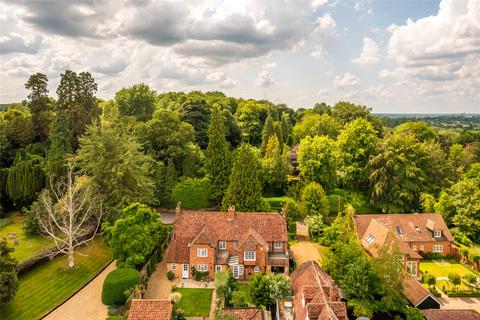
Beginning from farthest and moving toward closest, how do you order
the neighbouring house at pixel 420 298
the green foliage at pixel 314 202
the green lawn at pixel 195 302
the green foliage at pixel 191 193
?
the green foliage at pixel 191 193, the green foliage at pixel 314 202, the neighbouring house at pixel 420 298, the green lawn at pixel 195 302

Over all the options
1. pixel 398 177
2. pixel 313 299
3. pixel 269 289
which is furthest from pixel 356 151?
pixel 313 299

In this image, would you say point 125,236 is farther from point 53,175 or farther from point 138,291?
point 53,175

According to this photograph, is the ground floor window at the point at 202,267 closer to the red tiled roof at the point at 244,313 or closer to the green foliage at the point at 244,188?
the red tiled roof at the point at 244,313

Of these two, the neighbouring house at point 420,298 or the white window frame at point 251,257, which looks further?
the white window frame at point 251,257

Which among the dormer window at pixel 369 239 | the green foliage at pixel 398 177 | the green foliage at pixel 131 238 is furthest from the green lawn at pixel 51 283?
the green foliage at pixel 398 177

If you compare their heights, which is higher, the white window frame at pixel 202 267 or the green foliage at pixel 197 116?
the green foliage at pixel 197 116

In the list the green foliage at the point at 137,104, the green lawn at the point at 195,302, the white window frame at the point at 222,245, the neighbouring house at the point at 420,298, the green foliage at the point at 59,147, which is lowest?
the green lawn at the point at 195,302

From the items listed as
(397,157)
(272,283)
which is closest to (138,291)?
(272,283)

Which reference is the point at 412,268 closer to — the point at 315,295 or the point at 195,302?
the point at 315,295
